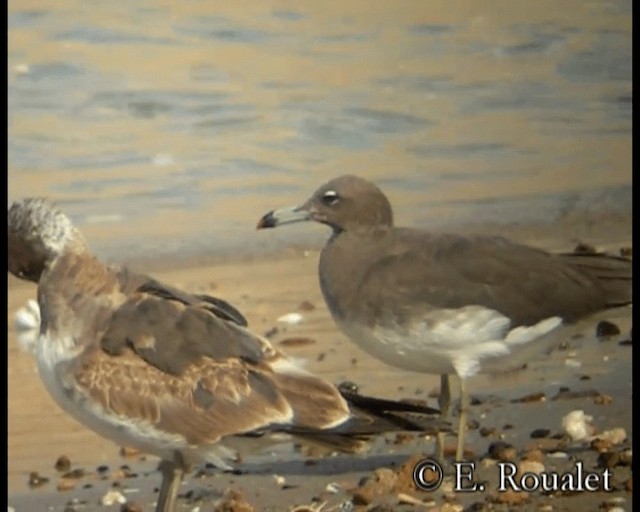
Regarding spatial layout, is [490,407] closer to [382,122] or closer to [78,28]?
[382,122]

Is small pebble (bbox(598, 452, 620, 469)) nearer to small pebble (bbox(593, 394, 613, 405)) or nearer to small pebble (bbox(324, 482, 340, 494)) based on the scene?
small pebble (bbox(593, 394, 613, 405))

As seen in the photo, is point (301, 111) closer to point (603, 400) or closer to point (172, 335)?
point (172, 335)

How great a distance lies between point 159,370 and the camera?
167 inches

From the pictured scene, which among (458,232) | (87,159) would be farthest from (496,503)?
(87,159)

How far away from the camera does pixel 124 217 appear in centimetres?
483

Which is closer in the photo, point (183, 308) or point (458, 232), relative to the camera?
point (183, 308)

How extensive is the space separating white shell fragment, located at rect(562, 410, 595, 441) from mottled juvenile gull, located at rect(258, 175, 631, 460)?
0.86 feet

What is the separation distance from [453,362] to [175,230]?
91cm

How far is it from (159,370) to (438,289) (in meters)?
0.84

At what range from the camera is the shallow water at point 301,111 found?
4.81 metres

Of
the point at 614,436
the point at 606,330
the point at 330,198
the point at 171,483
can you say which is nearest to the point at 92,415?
the point at 171,483

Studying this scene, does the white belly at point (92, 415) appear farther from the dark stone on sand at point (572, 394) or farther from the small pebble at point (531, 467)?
the dark stone on sand at point (572, 394)

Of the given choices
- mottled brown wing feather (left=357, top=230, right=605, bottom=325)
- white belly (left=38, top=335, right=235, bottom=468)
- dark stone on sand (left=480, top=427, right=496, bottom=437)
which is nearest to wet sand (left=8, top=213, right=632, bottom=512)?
dark stone on sand (left=480, top=427, right=496, bottom=437)

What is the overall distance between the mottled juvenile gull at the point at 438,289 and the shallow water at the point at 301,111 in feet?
0.69
